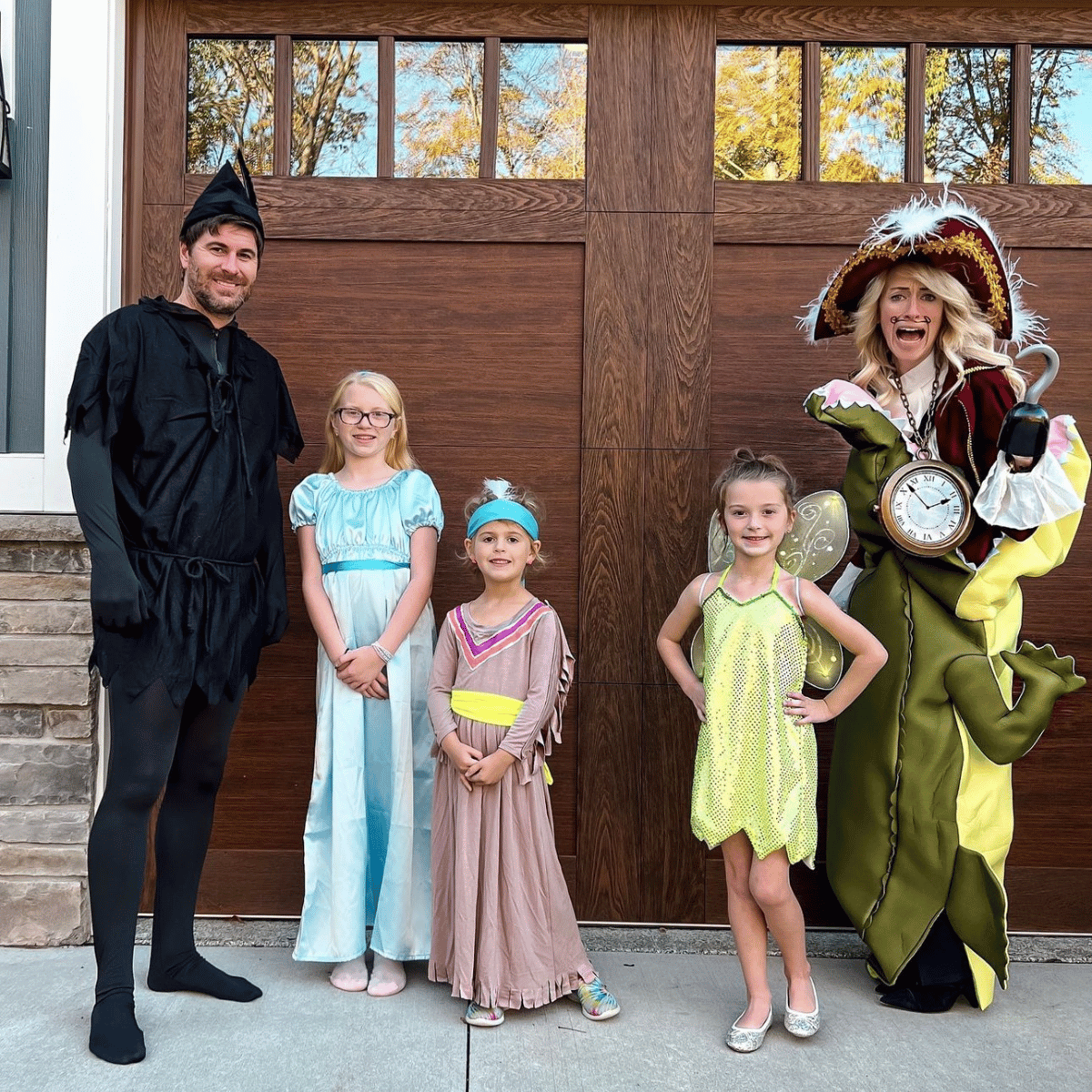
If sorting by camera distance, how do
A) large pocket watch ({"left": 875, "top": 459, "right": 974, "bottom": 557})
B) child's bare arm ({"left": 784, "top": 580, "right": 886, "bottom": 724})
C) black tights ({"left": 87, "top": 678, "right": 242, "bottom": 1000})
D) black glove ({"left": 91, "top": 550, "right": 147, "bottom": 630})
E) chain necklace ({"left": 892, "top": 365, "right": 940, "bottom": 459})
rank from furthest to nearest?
1. chain necklace ({"left": 892, "top": 365, "right": 940, "bottom": 459})
2. large pocket watch ({"left": 875, "top": 459, "right": 974, "bottom": 557})
3. child's bare arm ({"left": 784, "top": 580, "right": 886, "bottom": 724})
4. black tights ({"left": 87, "top": 678, "right": 242, "bottom": 1000})
5. black glove ({"left": 91, "top": 550, "right": 147, "bottom": 630})

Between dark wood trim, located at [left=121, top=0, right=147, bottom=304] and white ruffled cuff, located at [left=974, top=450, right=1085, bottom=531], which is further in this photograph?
dark wood trim, located at [left=121, top=0, right=147, bottom=304]

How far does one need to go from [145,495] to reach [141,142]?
141 cm

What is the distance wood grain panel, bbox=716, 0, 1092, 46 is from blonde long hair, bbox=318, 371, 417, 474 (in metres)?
1.56

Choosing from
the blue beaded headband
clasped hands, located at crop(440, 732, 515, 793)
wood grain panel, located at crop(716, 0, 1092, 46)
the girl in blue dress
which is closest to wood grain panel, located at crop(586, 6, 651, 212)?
wood grain panel, located at crop(716, 0, 1092, 46)

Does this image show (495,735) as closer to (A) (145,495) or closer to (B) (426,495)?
(B) (426,495)

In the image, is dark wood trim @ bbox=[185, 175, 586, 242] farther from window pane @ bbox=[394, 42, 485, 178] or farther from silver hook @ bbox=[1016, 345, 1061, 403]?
silver hook @ bbox=[1016, 345, 1061, 403]

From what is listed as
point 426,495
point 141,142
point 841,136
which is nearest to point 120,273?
point 141,142

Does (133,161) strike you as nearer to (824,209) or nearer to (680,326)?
(680,326)

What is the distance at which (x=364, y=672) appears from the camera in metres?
3.10

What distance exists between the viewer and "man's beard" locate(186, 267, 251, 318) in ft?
9.34

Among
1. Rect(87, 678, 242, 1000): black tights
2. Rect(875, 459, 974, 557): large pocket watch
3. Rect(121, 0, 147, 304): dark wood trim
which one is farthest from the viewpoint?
Rect(121, 0, 147, 304): dark wood trim

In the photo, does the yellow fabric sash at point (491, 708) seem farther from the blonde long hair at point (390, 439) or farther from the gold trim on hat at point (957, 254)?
the gold trim on hat at point (957, 254)

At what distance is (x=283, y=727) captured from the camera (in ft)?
11.8

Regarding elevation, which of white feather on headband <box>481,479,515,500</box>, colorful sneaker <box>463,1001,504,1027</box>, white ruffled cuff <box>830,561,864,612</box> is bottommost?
colorful sneaker <box>463,1001,504,1027</box>
